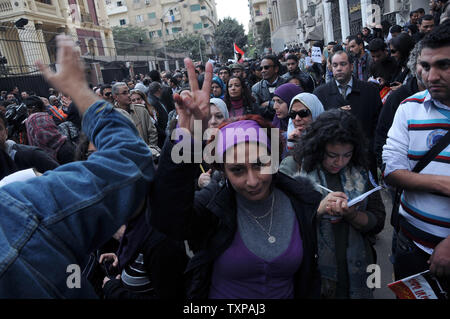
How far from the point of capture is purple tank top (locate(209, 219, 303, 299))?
5.02 ft

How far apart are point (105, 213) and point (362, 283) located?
5.55 ft

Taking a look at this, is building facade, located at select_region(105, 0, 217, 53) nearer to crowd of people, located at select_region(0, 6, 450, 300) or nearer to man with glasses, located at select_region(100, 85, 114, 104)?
man with glasses, located at select_region(100, 85, 114, 104)

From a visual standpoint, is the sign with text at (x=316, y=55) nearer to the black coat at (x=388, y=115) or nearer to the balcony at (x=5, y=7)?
the black coat at (x=388, y=115)

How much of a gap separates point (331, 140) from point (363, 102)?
86.8 inches

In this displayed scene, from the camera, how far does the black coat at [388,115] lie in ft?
8.78

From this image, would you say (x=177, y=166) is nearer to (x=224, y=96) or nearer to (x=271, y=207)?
(x=271, y=207)

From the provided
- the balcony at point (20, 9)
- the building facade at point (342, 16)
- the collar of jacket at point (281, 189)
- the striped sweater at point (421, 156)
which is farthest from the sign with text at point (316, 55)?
the balcony at point (20, 9)

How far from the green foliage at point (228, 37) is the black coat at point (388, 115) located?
166 ft

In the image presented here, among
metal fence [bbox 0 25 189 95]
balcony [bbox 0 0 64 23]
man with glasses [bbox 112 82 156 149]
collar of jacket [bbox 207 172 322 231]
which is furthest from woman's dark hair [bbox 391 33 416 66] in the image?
balcony [bbox 0 0 64 23]

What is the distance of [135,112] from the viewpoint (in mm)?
5145

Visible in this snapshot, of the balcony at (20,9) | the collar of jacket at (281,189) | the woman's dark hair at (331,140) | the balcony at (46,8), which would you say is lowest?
the collar of jacket at (281,189)

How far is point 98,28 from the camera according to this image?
32.9 m

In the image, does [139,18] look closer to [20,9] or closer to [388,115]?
[20,9]

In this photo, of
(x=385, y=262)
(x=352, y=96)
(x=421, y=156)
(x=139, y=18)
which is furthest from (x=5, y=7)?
(x=139, y=18)
